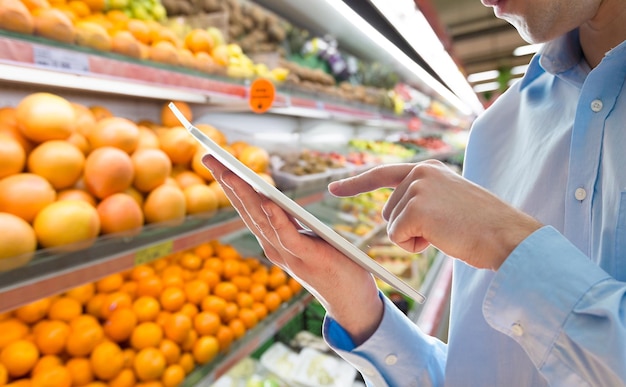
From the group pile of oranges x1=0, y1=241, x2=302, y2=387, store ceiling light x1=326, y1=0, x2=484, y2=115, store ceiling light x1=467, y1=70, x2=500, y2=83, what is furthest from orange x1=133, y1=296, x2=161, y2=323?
store ceiling light x1=467, y1=70, x2=500, y2=83

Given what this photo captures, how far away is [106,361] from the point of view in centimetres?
105

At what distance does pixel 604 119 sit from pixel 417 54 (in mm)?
2576

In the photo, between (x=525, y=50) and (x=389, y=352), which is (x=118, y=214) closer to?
(x=389, y=352)

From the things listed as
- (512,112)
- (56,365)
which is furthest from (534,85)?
(56,365)

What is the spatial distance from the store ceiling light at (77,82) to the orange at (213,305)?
76 cm

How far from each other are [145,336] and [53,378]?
26cm

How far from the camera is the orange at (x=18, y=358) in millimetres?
933

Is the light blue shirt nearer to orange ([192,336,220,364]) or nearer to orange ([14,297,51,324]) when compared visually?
orange ([192,336,220,364])

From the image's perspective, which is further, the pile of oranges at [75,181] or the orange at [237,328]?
the orange at [237,328]

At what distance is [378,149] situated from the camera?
155 inches

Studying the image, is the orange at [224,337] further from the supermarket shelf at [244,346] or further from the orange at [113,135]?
the orange at [113,135]

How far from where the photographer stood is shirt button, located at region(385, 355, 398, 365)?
0.76 metres

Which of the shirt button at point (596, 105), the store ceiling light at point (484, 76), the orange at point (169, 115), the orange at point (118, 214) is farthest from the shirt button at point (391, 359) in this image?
the store ceiling light at point (484, 76)

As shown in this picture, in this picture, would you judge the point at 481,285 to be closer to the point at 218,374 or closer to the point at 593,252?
the point at 593,252
